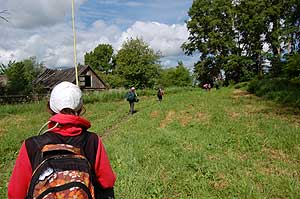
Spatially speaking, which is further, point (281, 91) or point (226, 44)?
point (226, 44)

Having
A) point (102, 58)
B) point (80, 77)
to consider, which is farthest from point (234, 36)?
point (102, 58)

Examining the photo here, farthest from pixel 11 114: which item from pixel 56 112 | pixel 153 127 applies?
pixel 56 112

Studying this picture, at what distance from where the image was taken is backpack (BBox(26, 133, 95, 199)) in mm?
2156

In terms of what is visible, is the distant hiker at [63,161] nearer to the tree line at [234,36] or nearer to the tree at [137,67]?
the tree line at [234,36]

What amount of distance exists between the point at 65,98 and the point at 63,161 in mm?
551

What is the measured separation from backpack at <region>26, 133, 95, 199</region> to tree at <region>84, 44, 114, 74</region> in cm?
9509

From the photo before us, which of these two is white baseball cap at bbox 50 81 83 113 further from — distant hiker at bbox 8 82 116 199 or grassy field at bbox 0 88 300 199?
grassy field at bbox 0 88 300 199

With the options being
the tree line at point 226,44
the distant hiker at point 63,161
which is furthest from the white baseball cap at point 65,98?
the tree line at point 226,44

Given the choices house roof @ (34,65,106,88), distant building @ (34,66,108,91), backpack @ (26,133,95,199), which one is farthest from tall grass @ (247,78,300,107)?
house roof @ (34,65,106,88)

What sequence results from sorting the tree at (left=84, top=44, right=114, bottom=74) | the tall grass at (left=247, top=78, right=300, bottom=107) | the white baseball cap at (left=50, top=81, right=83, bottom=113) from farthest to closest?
the tree at (left=84, top=44, right=114, bottom=74) → the tall grass at (left=247, top=78, right=300, bottom=107) → the white baseball cap at (left=50, top=81, right=83, bottom=113)

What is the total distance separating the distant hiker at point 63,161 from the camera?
218 centimetres

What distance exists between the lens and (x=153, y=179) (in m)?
6.46

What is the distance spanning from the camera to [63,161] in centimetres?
224

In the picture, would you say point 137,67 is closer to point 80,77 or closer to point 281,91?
point 80,77
